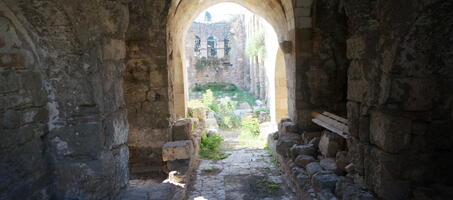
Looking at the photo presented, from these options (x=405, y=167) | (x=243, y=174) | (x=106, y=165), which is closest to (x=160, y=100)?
(x=243, y=174)

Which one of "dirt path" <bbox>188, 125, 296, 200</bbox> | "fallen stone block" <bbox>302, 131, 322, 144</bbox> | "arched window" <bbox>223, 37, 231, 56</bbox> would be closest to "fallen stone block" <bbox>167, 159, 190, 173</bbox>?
"dirt path" <bbox>188, 125, 296, 200</bbox>

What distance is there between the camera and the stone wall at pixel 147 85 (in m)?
5.21

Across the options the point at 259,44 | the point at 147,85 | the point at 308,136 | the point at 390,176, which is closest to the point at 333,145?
the point at 308,136

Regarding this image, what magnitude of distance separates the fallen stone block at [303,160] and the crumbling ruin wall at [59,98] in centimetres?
274

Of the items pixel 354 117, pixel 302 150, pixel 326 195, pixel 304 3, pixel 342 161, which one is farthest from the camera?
pixel 304 3

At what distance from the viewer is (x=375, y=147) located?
2654mm

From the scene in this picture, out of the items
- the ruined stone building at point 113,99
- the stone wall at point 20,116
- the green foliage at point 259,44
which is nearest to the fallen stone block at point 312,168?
the ruined stone building at point 113,99

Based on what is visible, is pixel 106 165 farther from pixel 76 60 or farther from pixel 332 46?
pixel 332 46

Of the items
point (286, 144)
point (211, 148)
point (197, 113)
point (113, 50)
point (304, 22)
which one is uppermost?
point (304, 22)

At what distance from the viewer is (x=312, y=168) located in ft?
13.1

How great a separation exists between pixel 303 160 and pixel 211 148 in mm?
2822

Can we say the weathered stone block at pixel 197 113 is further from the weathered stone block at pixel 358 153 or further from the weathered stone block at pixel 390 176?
the weathered stone block at pixel 390 176

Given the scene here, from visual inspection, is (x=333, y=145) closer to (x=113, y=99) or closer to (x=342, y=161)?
(x=342, y=161)

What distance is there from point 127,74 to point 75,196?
3.23 metres
